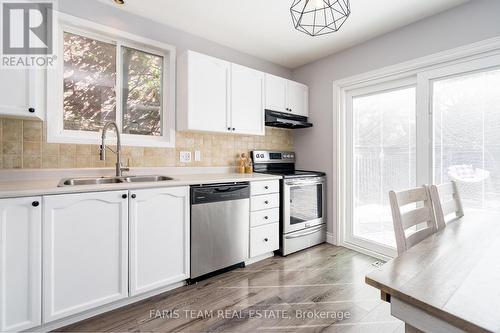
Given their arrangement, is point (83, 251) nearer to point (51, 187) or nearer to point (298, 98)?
point (51, 187)

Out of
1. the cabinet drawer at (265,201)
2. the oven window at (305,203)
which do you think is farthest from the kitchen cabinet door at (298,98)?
the cabinet drawer at (265,201)

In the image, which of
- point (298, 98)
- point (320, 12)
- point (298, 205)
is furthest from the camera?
point (298, 98)

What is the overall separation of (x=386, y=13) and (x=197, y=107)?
1.98 metres

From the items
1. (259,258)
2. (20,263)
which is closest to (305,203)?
(259,258)

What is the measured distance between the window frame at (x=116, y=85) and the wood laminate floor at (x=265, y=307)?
4.62ft

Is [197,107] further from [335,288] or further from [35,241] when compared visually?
[335,288]

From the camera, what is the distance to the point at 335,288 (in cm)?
198

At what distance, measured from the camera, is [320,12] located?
2.09 m

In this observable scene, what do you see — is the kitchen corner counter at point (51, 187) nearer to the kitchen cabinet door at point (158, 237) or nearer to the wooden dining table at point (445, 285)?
the kitchen cabinet door at point (158, 237)

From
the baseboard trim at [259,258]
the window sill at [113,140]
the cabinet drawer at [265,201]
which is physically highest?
the window sill at [113,140]

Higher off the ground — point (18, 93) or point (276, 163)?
point (18, 93)

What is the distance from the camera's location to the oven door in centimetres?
267

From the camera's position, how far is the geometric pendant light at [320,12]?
1.26 m

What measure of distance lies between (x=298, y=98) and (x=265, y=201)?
1.57 m
